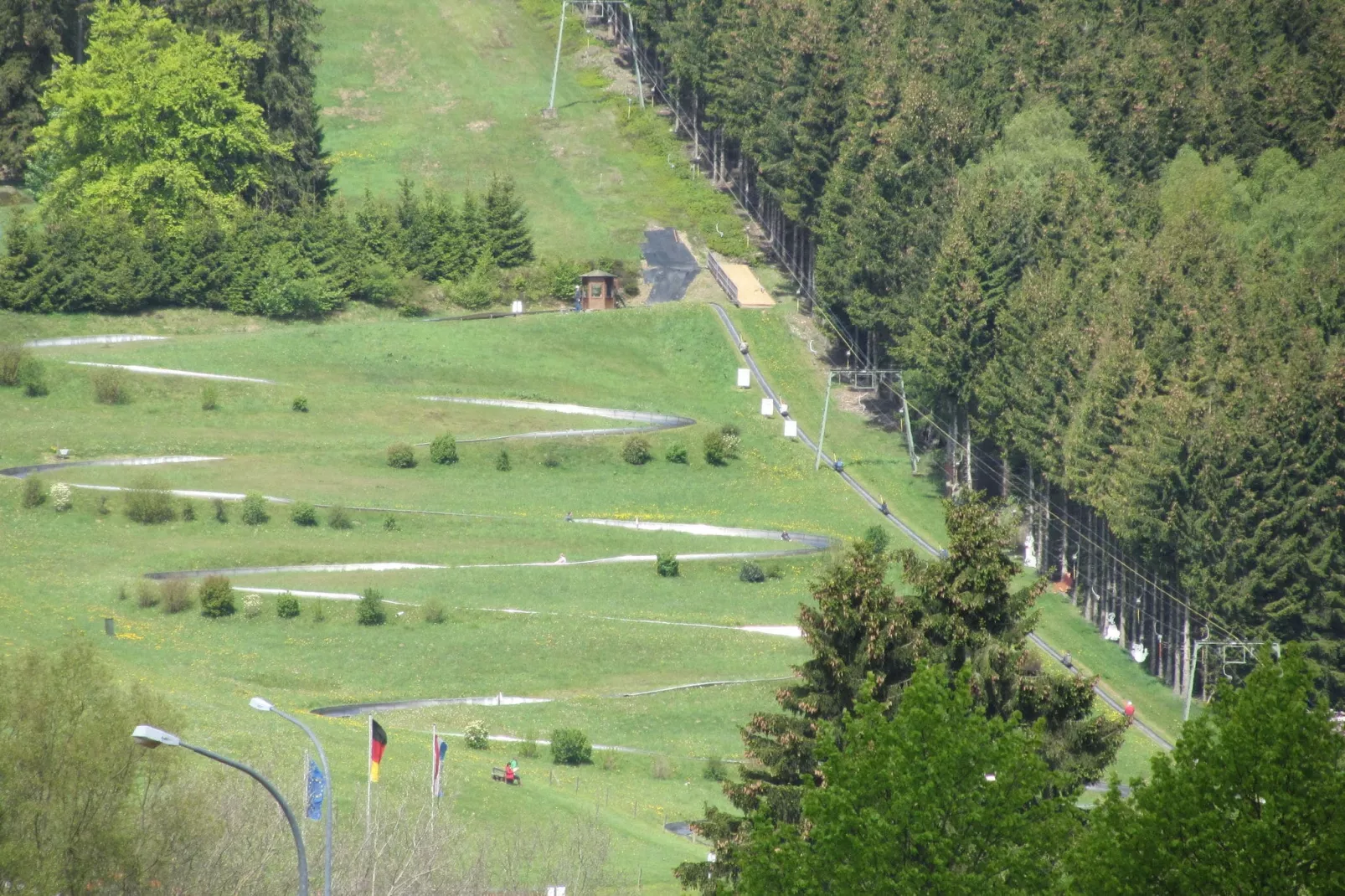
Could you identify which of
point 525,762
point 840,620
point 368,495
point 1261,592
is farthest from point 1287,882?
point 368,495

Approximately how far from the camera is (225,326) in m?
111

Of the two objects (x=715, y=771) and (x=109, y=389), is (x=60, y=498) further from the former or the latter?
(x=715, y=771)

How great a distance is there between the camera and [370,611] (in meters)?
74.4

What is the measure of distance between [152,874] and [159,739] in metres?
15.2

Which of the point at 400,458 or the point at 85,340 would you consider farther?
the point at 85,340

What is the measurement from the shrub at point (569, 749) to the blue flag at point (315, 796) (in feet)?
66.3

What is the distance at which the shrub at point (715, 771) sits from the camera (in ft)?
206

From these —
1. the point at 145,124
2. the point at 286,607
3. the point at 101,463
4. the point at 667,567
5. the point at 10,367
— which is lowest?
the point at 286,607

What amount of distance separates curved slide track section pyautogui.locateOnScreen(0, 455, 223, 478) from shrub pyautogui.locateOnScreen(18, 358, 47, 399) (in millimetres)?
9644

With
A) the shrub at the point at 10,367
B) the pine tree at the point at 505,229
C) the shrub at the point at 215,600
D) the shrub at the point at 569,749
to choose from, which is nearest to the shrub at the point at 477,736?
the shrub at the point at 569,749

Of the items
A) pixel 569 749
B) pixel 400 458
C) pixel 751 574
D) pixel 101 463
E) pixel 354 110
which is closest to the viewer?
pixel 569 749

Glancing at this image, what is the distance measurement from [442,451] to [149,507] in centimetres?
1607

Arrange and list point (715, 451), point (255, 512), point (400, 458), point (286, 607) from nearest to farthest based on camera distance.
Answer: point (286, 607) → point (255, 512) → point (400, 458) → point (715, 451)

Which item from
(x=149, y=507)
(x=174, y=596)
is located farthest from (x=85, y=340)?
(x=174, y=596)
